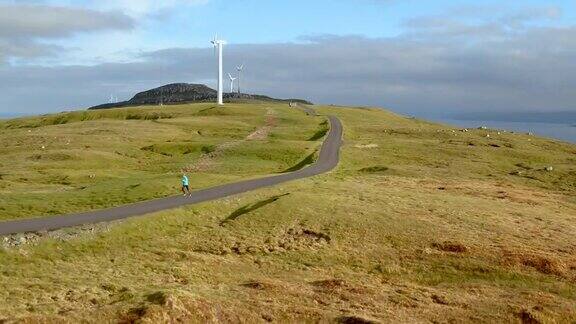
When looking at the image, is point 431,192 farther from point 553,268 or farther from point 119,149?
point 119,149

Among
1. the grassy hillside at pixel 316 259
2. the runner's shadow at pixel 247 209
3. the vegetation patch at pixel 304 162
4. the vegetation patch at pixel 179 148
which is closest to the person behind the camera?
the grassy hillside at pixel 316 259

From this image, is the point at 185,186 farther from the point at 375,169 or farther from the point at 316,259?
the point at 375,169

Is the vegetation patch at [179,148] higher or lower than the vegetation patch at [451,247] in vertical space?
higher

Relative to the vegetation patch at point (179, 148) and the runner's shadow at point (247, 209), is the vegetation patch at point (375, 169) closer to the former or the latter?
the vegetation patch at point (179, 148)

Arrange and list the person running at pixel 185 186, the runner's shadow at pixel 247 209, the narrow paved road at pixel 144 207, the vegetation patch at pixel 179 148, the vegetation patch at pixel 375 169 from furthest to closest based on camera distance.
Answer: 1. the vegetation patch at pixel 179 148
2. the vegetation patch at pixel 375 169
3. the person running at pixel 185 186
4. the runner's shadow at pixel 247 209
5. the narrow paved road at pixel 144 207

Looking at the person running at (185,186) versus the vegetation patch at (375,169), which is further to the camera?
the vegetation patch at (375,169)

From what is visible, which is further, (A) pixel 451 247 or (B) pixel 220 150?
(B) pixel 220 150

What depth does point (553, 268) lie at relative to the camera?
40.5 m

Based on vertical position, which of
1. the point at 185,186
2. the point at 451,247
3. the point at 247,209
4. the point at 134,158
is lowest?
→ the point at 451,247

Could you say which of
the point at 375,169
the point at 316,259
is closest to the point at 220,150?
the point at 375,169

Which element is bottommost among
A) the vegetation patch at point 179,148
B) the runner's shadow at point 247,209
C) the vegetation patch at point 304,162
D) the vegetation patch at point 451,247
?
the vegetation patch at point 451,247

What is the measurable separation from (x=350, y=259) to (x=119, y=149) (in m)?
74.0

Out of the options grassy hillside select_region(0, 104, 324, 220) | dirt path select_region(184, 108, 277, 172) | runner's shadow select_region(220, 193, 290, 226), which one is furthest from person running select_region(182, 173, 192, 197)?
dirt path select_region(184, 108, 277, 172)

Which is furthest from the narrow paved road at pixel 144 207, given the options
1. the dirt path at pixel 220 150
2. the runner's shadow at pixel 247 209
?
the dirt path at pixel 220 150
